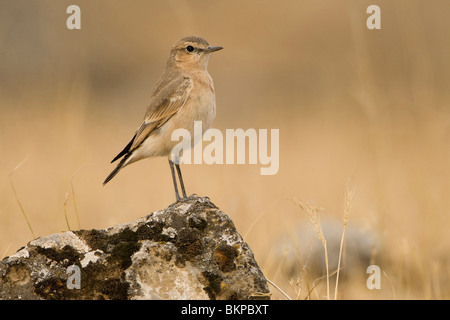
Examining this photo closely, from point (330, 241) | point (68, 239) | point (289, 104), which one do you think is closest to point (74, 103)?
point (330, 241)

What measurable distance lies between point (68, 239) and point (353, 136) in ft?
42.1

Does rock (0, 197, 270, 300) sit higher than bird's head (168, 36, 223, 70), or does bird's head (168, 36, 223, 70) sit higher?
bird's head (168, 36, 223, 70)

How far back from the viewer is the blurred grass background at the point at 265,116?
795 cm

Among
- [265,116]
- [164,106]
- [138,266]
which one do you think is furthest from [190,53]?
[265,116]

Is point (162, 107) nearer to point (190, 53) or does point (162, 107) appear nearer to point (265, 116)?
point (190, 53)

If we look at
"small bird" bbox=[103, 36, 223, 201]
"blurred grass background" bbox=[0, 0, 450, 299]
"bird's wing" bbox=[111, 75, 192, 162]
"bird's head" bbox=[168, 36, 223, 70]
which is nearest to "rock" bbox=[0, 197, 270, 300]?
"blurred grass background" bbox=[0, 0, 450, 299]

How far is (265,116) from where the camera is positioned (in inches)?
733

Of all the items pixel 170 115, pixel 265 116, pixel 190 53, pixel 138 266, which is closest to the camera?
pixel 138 266

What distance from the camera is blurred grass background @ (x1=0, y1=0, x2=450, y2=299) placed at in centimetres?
795

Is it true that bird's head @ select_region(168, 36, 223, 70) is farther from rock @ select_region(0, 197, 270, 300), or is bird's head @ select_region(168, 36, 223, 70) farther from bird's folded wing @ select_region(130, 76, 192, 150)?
rock @ select_region(0, 197, 270, 300)

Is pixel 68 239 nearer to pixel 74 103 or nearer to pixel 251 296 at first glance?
pixel 251 296

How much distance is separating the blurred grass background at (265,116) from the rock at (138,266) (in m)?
1.17

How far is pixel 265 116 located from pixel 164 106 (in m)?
12.5

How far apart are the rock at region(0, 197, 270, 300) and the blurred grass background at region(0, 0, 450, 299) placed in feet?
3.84
